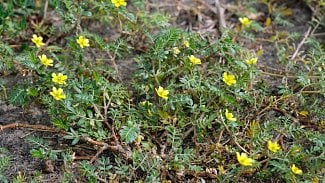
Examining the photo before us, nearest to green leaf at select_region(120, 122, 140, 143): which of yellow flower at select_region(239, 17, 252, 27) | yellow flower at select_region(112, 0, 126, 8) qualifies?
yellow flower at select_region(112, 0, 126, 8)

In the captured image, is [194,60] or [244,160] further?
[194,60]

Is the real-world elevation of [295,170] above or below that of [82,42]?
below

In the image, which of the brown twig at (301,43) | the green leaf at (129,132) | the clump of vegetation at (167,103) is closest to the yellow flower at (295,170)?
the clump of vegetation at (167,103)

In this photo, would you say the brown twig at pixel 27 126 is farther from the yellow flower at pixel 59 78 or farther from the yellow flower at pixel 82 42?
the yellow flower at pixel 82 42

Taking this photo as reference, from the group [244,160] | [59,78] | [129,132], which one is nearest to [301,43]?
[244,160]

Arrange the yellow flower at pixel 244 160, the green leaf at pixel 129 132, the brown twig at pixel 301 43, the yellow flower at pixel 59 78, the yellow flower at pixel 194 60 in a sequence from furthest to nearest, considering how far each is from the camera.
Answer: the brown twig at pixel 301 43
the yellow flower at pixel 194 60
the yellow flower at pixel 59 78
the green leaf at pixel 129 132
the yellow flower at pixel 244 160

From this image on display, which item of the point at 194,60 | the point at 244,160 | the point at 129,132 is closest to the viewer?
the point at 244,160

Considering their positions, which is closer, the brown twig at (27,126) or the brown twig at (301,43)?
the brown twig at (27,126)

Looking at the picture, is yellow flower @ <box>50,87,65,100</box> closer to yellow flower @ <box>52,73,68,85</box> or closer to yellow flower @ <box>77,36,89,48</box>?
yellow flower @ <box>52,73,68,85</box>

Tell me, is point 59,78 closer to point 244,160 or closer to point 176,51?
point 176,51
